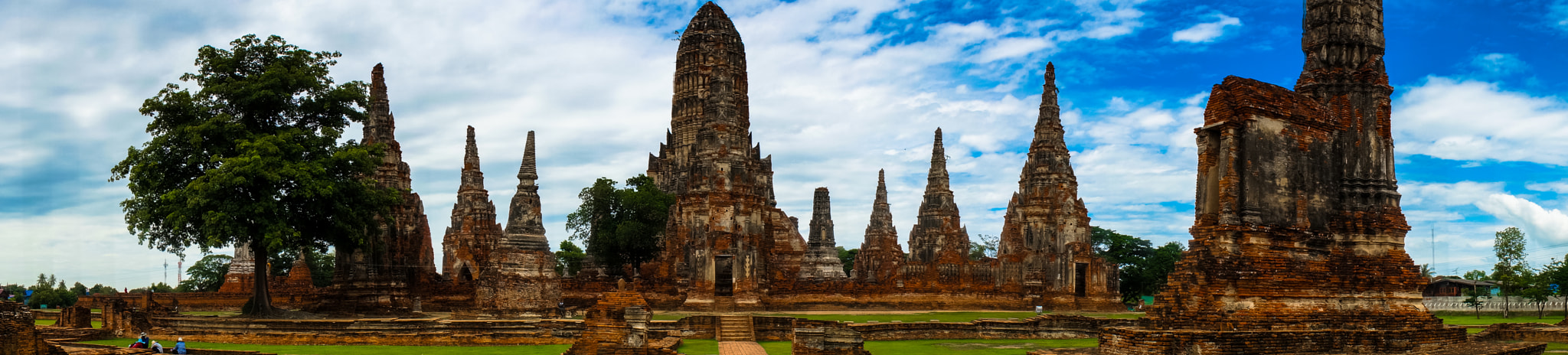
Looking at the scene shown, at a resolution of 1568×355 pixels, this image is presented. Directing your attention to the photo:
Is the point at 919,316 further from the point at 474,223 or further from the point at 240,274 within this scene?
the point at 240,274

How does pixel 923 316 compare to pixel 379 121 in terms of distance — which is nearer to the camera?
pixel 923 316

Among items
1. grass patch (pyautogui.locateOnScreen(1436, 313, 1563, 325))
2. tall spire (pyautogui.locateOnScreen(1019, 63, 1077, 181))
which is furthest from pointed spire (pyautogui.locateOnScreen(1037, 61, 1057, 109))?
grass patch (pyautogui.locateOnScreen(1436, 313, 1563, 325))

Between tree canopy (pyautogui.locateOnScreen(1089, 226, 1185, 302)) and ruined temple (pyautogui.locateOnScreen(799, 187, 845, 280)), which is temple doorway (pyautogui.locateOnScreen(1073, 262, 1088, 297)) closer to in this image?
ruined temple (pyautogui.locateOnScreen(799, 187, 845, 280))

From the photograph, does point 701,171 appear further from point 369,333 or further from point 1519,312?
Result: point 1519,312

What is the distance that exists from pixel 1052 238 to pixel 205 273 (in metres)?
42.1

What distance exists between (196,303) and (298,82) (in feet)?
43.6

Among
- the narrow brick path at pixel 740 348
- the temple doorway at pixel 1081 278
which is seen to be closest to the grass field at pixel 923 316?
the narrow brick path at pixel 740 348

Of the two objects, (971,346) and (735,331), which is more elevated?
(735,331)

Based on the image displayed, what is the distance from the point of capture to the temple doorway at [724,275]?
92.9 ft

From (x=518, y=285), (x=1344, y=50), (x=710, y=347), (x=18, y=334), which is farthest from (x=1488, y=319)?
(x=18, y=334)

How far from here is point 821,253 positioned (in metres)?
34.5

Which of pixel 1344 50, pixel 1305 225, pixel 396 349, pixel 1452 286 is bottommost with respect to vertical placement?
pixel 1452 286

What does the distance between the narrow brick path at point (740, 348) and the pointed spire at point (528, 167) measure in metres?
13.1

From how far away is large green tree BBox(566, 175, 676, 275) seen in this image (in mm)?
39375
